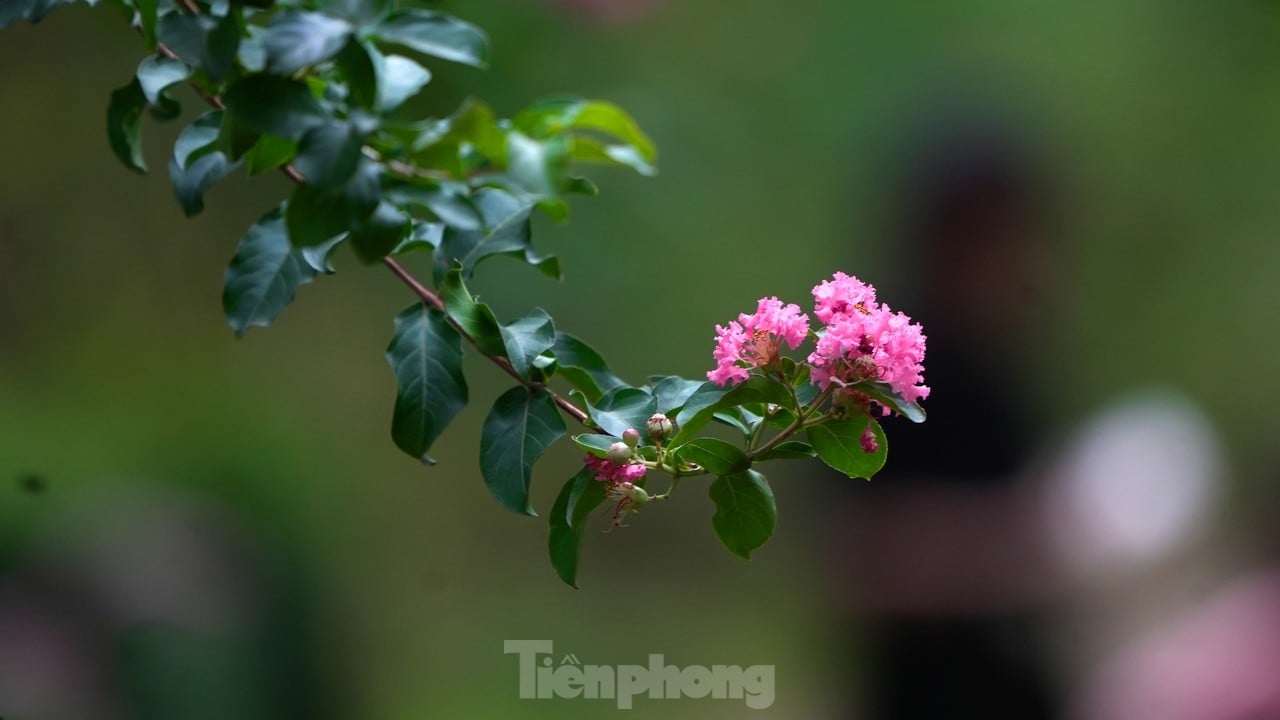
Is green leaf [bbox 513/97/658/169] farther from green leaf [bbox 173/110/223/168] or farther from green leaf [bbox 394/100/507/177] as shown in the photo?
green leaf [bbox 173/110/223/168]

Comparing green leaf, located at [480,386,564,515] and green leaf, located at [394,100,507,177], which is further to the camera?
green leaf, located at [480,386,564,515]

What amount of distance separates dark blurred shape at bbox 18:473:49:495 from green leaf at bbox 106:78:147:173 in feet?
4.34

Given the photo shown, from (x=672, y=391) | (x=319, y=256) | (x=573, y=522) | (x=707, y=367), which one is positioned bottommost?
(x=573, y=522)

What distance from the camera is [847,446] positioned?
74cm

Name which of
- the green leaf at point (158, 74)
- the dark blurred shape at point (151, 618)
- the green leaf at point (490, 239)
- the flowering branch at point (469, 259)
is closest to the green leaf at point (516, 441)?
the flowering branch at point (469, 259)

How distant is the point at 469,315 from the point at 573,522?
171mm

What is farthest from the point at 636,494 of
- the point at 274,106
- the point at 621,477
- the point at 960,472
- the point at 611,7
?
the point at 611,7

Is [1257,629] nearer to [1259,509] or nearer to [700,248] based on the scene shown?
[1259,509]

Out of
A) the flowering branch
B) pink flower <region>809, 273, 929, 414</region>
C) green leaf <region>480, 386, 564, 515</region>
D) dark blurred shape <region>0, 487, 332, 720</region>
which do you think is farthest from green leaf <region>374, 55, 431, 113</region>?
dark blurred shape <region>0, 487, 332, 720</region>

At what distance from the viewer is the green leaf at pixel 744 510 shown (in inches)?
29.7

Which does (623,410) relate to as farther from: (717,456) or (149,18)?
(149,18)

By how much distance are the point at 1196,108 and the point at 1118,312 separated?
46 cm

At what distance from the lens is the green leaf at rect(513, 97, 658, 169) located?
2.32 ft

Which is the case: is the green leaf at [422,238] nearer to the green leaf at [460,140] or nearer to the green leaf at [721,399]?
the green leaf at [460,140]
